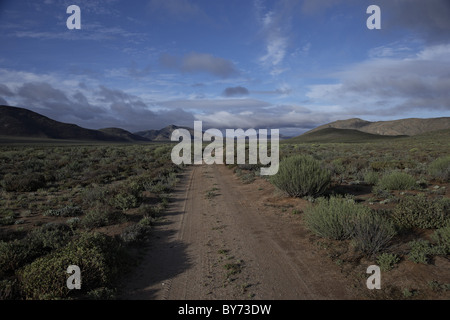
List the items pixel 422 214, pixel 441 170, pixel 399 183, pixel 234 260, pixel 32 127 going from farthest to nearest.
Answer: pixel 32 127 < pixel 441 170 < pixel 399 183 < pixel 422 214 < pixel 234 260

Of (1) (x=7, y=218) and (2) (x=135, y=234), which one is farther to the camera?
(1) (x=7, y=218)

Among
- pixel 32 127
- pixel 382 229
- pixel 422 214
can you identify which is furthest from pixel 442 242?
pixel 32 127

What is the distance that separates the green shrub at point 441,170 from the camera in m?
12.1

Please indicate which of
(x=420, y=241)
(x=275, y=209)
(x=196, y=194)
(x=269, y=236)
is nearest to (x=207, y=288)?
(x=269, y=236)

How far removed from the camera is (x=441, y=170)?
12867 millimetres

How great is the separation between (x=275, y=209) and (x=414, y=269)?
5.13 metres

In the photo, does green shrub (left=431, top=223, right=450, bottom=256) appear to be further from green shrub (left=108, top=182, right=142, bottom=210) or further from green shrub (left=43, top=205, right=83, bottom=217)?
green shrub (left=43, top=205, right=83, bottom=217)

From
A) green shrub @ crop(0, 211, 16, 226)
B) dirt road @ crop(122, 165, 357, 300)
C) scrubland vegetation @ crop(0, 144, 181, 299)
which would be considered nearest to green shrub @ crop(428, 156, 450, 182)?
dirt road @ crop(122, 165, 357, 300)

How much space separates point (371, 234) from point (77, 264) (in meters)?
6.01

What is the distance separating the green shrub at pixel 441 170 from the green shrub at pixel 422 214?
704 centimetres

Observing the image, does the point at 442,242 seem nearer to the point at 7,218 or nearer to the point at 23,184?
the point at 7,218

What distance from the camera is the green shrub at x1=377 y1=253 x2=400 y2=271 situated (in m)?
4.78

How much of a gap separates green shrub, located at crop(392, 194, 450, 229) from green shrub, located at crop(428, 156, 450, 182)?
7045mm
